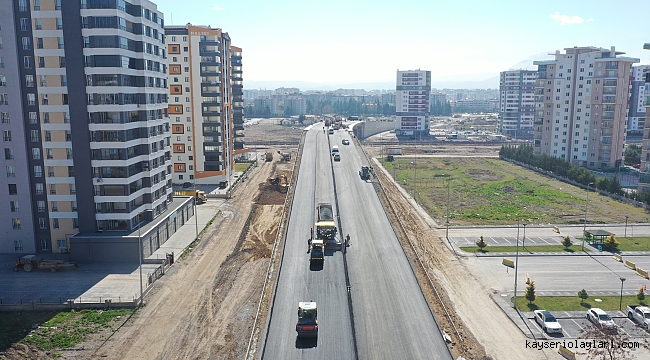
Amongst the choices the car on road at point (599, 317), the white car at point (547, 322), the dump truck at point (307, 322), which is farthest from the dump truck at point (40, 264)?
the car on road at point (599, 317)

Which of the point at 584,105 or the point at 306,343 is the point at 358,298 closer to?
the point at 306,343

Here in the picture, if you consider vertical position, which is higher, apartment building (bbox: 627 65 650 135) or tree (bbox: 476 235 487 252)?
apartment building (bbox: 627 65 650 135)

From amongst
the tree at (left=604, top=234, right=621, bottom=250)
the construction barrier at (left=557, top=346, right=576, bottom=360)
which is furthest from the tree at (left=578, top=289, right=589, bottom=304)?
the tree at (left=604, top=234, right=621, bottom=250)

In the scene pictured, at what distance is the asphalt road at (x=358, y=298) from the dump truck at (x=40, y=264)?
69.7 ft

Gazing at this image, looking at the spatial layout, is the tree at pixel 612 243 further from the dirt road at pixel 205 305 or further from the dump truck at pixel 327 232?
the dirt road at pixel 205 305

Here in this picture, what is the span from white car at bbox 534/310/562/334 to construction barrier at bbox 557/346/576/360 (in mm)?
2839

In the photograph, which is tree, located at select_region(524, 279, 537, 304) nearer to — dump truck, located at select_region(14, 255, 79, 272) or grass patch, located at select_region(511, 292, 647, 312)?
grass patch, located at select_region(511, 292, 647, 312)

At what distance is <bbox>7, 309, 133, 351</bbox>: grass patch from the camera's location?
3581 centimetres

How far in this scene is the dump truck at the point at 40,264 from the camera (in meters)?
48.5

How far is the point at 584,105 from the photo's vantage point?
11081cm

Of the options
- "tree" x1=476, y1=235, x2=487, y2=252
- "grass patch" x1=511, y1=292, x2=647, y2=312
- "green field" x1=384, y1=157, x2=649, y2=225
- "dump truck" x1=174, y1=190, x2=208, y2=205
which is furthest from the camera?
"dump truck" x1=174, y1=190, x2=208, y2=205

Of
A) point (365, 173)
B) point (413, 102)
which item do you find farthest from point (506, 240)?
point (413, 102)

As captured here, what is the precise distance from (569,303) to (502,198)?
4388 cm

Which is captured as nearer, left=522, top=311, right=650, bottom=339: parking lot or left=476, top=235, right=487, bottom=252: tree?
left=522, top=311, right=650, bottom=339: parking lot
